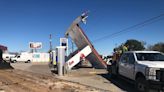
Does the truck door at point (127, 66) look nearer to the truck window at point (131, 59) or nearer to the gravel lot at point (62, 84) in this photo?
the truck window at point (131, 59)

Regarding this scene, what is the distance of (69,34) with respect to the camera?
123 feet

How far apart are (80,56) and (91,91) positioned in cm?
1681

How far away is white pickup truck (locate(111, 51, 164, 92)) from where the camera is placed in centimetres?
1357

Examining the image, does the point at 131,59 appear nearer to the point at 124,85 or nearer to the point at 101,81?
the point at 124,85

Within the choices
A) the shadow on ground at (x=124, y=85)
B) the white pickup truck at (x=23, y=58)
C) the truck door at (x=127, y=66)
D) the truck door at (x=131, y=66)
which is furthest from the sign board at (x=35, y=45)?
the truck door at (x=131, y=66)

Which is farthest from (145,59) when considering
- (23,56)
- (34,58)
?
(34,58)

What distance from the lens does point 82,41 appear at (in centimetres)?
3472

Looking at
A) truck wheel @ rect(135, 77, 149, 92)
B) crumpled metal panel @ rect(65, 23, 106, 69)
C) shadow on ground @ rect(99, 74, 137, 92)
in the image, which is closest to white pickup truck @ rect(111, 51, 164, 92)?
truck wheel @ rect(135, 77, 149, 92)

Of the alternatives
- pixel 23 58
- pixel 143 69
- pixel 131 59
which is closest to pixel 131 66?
pixel 131 59

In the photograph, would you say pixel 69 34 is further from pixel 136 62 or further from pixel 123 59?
pixel 136 62

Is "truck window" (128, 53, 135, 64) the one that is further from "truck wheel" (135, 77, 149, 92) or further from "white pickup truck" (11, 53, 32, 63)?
"white pickup truck" (11, 53, 32, 63)

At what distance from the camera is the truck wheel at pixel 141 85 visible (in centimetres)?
1393

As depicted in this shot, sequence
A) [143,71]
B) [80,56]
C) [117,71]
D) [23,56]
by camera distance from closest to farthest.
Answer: [143,71]
[117,71]
[80,56]
[23,56]

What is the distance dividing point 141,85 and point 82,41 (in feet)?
67.3
